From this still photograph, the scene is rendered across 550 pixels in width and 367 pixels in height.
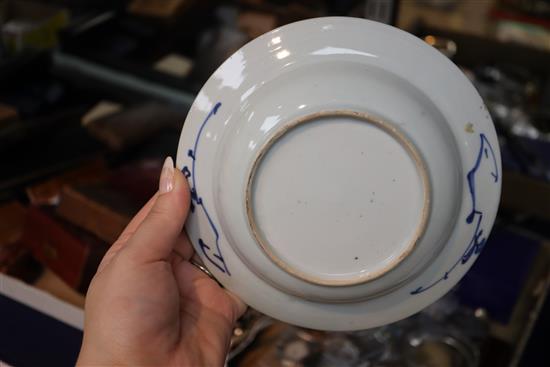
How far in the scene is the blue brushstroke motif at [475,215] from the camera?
672 mm

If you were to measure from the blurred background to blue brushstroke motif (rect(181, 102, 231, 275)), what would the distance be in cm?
28

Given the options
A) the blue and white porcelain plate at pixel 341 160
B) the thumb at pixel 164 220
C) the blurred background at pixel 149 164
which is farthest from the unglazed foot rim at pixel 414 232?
the blurred background at pixel 149 164

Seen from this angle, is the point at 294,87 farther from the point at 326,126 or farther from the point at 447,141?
the point at 447,141

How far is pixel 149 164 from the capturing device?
1.26 metres

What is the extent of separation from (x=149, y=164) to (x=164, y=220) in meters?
0.61

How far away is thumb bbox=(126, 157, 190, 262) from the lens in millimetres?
679

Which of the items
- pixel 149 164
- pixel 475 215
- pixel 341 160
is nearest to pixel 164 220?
pixel 341 160

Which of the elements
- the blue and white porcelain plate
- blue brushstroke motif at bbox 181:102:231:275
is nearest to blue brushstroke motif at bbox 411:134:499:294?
the blue and white porcelain plate

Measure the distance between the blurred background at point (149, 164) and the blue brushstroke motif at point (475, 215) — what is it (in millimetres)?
331

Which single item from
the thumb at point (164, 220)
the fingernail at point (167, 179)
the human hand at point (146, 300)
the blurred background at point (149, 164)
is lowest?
Answer: the blurred background at point (149, 164)

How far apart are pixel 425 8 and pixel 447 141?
2.25 metres

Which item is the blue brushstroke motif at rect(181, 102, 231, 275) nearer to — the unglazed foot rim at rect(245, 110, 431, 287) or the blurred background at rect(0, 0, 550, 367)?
the unglazed foot rim at rect(245, 110, 431, 287)

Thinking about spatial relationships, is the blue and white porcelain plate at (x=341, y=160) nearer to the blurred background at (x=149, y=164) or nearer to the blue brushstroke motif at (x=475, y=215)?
the blue brushstroke motif at (x=475, y=215)

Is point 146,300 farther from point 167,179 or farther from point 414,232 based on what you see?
point 414,232
